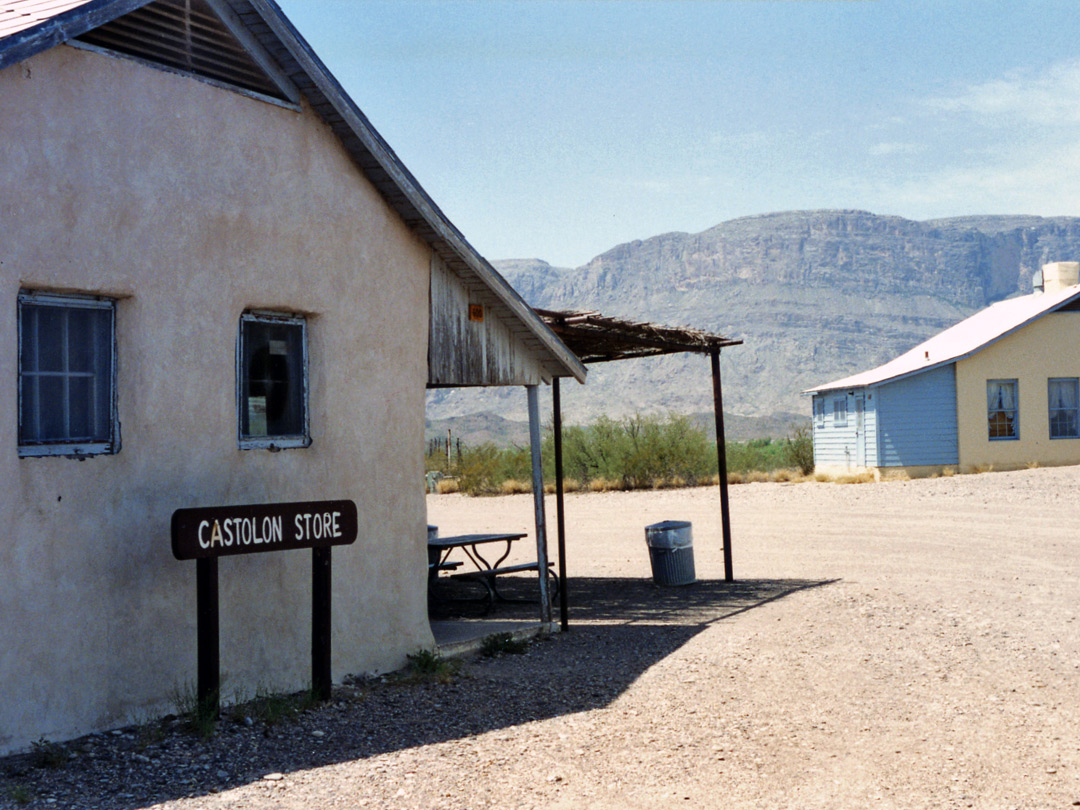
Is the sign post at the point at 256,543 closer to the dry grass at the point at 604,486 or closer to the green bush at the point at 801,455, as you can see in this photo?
the dry grass at the point at 604,486

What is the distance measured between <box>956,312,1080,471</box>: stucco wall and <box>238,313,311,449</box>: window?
2256cm

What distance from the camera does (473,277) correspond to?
891cm

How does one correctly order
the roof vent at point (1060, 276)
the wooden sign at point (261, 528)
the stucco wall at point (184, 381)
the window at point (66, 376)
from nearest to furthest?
the stucco wall at point (184, 381) < the window at point (66, 376) < the wooden sign at point (261, 528) < the roof vent at point (1060, 276)

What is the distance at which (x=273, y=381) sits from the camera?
7.52 meters

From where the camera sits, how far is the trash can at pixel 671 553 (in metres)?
13.1

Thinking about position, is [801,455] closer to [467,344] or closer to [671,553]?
[671,553]

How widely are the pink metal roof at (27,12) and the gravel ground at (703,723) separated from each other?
3821 mm

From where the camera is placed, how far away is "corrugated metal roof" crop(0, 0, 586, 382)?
591 cm

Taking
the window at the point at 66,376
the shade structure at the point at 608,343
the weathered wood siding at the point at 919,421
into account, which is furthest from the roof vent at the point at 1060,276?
the window at the point at 66,376

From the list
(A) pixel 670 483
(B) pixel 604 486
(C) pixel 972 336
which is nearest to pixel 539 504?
(B) pixel 604 486

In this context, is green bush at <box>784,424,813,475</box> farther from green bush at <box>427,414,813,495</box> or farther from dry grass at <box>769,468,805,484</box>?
dry grass at <box>769,468,805,484</box>

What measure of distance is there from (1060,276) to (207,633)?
30277 millimetres

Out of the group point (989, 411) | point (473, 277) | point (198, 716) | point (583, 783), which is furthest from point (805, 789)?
point (989, 411)

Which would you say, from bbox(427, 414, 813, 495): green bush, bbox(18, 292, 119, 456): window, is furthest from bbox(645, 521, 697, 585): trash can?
bbox(427, 414, 813, 495): green bush
